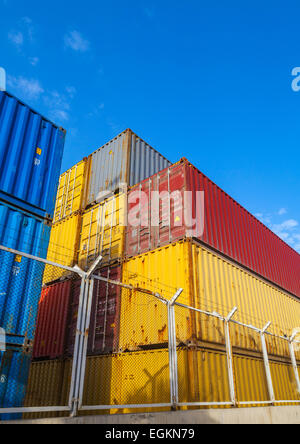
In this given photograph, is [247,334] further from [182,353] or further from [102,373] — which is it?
[102,373]

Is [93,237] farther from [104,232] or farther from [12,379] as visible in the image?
[12,379]

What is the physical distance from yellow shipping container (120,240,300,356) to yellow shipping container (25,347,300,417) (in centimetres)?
45

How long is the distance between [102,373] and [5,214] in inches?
232

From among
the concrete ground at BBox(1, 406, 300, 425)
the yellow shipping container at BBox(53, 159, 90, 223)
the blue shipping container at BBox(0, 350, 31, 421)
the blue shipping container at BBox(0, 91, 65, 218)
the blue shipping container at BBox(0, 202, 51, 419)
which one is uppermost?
the yellow shipping container at BBox(53, 159, 90, 223)

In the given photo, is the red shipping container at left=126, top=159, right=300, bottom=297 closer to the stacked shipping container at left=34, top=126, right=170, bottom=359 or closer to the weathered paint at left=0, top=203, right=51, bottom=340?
the stacked shipping container at left=34, top=126, right=170, bottom=359

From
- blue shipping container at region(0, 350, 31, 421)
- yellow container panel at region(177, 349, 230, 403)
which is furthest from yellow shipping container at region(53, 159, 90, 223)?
blue shipping container at region(0, 350, 31, 421)

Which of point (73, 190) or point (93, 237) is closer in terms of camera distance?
point (93, 237)

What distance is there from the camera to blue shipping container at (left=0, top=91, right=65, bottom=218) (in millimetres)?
7254

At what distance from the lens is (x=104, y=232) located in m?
12.4

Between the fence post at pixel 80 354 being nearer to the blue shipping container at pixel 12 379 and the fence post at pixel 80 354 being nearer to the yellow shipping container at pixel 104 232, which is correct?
the blue shipping container at pixel 12 379

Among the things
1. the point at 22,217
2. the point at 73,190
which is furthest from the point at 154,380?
the point at 73,190

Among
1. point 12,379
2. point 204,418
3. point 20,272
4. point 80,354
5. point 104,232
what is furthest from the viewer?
point 104,232

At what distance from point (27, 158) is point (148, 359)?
6229 millimetres

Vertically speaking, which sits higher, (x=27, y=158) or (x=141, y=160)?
(x=141, y=160)
